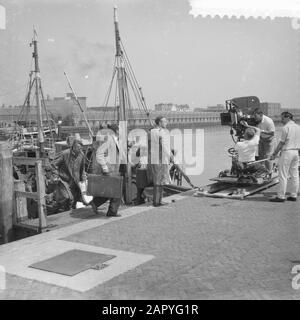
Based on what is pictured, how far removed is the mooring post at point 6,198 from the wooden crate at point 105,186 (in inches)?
70.2

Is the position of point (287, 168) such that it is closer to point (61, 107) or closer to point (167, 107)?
point (61, 107)

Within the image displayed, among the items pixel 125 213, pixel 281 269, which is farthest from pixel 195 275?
pixel 125 213

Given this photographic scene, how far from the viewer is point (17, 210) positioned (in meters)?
8.60

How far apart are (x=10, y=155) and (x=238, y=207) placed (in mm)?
4616

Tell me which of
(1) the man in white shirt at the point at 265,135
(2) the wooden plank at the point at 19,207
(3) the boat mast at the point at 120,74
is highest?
(3) the boat mast at the point at 120,74

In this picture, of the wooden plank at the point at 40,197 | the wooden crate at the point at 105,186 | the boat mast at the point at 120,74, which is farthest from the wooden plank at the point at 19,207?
the boat mast at the point at 120,74

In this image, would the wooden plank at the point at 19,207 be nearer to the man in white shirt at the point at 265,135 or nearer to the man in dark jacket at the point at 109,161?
the man in dark jacket at the point at 109,161

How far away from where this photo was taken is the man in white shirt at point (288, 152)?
8195 millimetres

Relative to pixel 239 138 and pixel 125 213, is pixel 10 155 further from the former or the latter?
pixel 239 138

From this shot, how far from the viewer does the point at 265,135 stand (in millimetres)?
10688

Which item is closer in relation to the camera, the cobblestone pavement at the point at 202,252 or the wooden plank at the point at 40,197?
the cobblestone pavement at the point at 202,252

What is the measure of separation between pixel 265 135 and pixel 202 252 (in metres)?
5.86

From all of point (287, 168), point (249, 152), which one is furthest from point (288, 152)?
point (249, 152)

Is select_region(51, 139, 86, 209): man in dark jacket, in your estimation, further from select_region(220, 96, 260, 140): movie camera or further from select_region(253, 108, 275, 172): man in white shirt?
select_region(253, 108, 275, 172): man in white shirt
